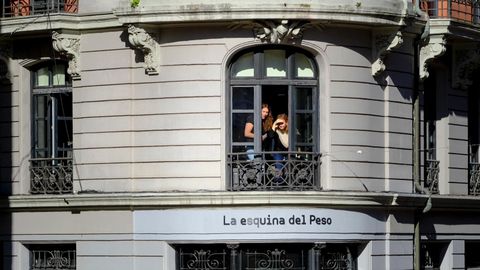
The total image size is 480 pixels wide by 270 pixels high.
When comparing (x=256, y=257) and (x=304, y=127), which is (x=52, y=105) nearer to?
(x=304, y=127)

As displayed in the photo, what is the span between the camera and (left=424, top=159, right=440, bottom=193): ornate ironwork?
45750 millimetres

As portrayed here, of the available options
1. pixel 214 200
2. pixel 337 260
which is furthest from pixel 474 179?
pixel 214 200

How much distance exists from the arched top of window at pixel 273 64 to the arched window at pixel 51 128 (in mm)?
4267

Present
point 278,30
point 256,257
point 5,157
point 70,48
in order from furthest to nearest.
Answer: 1. point 5,157
2. point 70,48
3. point 256,257
4. point 278,30

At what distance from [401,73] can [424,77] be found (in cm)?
86

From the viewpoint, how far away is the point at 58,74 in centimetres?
4438

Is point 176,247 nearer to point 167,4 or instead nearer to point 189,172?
point 189,172

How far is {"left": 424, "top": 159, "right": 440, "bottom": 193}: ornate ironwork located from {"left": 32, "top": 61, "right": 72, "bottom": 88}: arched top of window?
29.0 ft

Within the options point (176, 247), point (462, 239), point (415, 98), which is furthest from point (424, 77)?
Result: point (176, 247)

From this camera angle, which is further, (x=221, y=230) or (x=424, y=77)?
(x=424, y=77)

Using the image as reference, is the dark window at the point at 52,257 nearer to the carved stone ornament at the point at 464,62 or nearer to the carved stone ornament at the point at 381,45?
the carved stone ornament at the point at 381,45

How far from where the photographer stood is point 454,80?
4650cm

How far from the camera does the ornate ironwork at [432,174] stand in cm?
4575

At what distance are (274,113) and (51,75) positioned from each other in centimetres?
555
